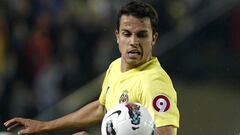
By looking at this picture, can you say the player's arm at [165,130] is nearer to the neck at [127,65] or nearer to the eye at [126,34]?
the neck at [127,65]

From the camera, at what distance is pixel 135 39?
179 inches

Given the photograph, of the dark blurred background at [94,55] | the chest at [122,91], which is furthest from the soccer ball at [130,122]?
the dark blurred background at [94,55]

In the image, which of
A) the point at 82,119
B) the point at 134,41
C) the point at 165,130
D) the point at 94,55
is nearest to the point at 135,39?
the point at 134,41

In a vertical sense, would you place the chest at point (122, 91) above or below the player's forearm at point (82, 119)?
above

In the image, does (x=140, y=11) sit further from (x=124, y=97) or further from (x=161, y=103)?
(x=161, y=103)

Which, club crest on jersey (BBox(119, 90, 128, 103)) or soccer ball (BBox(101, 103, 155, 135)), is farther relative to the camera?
club crest on jersey (BBox(119, 90, 128, 103))

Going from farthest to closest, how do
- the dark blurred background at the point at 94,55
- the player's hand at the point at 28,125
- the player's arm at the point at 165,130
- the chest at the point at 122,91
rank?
the dark blurred background at the point at 94,55 → the player's hand at the point at 28,125 → the chest at the point at 122,91 → the player's arm at the point at 165,130

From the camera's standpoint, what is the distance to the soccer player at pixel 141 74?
166 inches

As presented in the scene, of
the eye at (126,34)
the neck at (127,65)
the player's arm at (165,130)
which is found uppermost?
the eye at (126,34)

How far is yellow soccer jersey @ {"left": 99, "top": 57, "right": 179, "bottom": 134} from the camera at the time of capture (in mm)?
4203

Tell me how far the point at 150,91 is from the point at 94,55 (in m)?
4.79

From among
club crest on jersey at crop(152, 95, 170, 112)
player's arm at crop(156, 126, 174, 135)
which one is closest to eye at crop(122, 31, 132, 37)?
club crest on jersey at crop(152, 95, 170, 112)

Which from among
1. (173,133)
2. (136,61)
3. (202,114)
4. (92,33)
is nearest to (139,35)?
(136,61)

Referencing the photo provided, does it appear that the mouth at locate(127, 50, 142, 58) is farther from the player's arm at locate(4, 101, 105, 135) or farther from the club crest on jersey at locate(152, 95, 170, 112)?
the player's arm at locate(4, 101, 105, 135)
